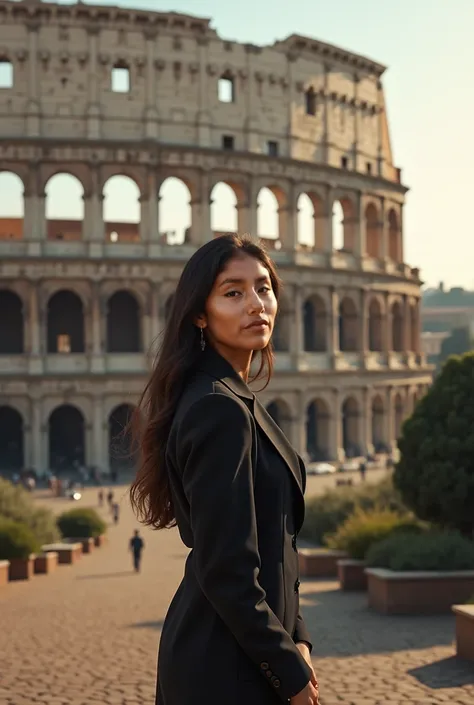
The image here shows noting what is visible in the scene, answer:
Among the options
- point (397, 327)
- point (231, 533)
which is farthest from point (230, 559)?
point (397, 327)

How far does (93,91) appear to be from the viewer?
139ft

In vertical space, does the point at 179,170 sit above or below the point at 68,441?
above

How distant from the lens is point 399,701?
7.31 m

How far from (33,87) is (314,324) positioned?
55.8ft

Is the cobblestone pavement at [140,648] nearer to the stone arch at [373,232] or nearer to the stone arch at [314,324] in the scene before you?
the stone arch at [314,324]

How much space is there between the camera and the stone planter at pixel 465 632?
8.77 meters

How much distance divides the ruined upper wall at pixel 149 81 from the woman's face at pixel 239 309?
131 ft

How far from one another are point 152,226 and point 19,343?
7.81 m

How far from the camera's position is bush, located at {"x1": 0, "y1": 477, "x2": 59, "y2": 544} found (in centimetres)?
2125

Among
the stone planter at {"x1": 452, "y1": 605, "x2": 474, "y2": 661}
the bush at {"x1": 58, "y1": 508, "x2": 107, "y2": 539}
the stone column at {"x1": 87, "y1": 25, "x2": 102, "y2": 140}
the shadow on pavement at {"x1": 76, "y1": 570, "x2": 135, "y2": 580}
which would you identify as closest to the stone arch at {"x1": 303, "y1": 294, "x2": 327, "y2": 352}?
the stone column at {"x1": 87, "y1": 25, "x2": 102, "y2": 140}

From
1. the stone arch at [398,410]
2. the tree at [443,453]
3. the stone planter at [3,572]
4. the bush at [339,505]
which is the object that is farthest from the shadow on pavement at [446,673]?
the stone arch at [398,410]

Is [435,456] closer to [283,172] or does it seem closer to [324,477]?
[324,477]

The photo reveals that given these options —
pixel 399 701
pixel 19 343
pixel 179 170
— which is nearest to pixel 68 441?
pixel 19 343

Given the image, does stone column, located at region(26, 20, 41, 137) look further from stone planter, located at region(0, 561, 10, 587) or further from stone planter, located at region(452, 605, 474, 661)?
stone planter, located at region(452, 605, 474, 661)
